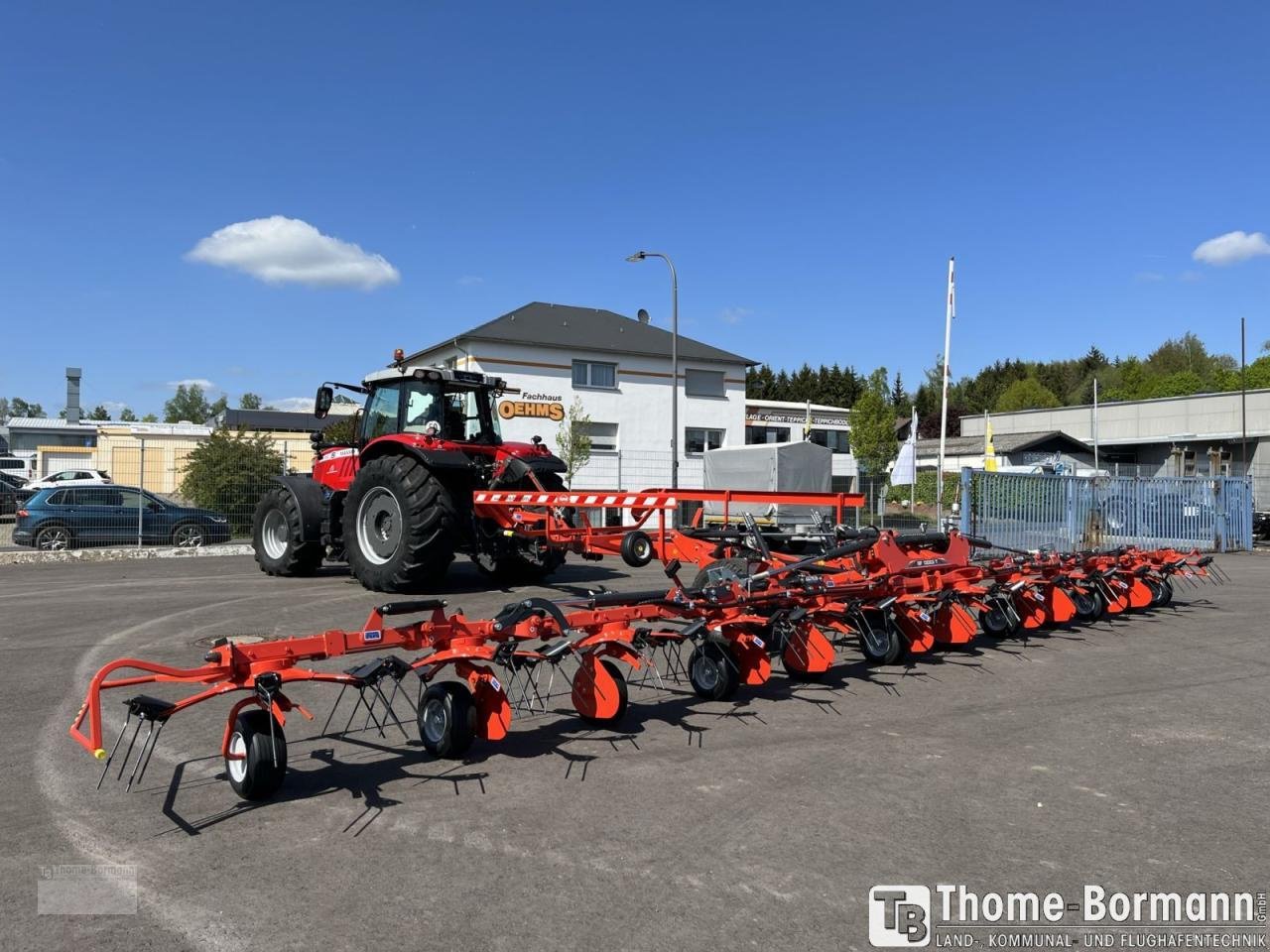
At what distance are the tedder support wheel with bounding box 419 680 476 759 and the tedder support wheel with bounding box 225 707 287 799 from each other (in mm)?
790

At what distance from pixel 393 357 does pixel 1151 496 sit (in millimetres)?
18300

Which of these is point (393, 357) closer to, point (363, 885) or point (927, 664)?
point (927, 664)

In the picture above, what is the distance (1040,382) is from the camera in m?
89.3

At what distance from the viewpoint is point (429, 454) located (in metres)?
10.4

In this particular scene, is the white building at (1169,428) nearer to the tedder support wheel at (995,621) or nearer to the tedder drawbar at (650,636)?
the tedder drawbar at (650,636)

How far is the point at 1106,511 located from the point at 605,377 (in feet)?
65.2

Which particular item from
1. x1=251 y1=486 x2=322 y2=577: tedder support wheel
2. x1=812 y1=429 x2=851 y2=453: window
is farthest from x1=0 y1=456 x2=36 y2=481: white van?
x1=812 y1=429 x2=851 y2=453: window

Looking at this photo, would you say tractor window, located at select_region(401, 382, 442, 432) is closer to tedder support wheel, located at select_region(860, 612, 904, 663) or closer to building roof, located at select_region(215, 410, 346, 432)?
tedder support wheel, located at select_region(860, 612, 904, 663)

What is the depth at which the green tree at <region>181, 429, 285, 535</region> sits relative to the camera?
18.1m

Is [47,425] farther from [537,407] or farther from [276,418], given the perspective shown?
[537,407]

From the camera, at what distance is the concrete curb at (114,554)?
600 inches

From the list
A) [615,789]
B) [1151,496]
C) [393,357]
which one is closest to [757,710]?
[615,789]

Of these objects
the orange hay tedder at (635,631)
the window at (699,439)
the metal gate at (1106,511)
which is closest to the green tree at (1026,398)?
the window at (699,439)

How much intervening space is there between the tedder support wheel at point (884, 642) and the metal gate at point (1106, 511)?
12.0m
